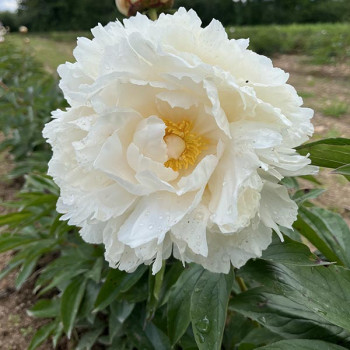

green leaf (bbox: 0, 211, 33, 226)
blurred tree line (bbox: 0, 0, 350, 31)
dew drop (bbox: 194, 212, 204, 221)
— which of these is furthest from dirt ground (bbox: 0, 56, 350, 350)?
blurred tree line (bbox: 0, 0, 350, 31)

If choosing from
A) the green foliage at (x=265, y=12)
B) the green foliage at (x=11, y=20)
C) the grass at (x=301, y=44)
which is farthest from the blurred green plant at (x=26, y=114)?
the green foliage at (x=11, y=20)

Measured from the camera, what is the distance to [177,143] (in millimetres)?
644

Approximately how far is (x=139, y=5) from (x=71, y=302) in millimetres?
863

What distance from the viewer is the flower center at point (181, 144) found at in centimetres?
64

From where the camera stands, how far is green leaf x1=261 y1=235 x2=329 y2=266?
2.08 ft

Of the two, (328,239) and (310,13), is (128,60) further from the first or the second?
(310,13)

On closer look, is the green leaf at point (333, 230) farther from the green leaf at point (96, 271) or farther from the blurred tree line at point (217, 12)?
the blurred tree line at point (217, 12)

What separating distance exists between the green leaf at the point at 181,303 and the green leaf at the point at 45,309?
74 cm

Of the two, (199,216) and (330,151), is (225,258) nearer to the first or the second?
(199,216)

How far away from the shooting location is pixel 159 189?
1.91 feet

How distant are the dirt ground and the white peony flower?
0.56 ft

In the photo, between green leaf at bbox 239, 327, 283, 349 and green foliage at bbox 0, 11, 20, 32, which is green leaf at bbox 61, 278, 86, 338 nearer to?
green leaf at bbox 239, 327, 283, 349

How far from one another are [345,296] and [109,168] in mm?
427

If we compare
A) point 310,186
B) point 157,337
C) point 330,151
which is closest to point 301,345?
point 330,151
